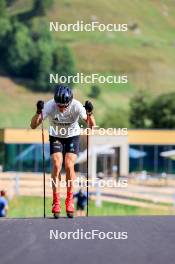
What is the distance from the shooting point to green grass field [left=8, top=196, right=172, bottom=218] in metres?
47.4

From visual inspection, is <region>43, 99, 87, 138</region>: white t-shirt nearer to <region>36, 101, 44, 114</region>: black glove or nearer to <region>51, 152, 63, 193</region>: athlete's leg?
<region>36, 101, 44, 114</region>: black glove

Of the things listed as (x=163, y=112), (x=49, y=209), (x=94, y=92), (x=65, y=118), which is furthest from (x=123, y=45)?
(x=65, y=118)

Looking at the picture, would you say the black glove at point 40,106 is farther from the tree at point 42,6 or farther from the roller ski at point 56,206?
the tree at point 42,6

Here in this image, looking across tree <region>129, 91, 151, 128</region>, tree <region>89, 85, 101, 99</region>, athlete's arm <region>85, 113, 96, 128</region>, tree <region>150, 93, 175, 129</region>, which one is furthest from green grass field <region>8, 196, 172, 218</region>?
tree <region>89, 85, 101, 99</region>

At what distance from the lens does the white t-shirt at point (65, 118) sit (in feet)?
35.1

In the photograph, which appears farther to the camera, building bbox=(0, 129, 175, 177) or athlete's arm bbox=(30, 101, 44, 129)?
building bbox=(0, 129, 175, 177)

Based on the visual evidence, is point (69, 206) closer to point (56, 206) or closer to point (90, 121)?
point (56, 206)

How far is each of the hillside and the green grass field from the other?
3375 inches

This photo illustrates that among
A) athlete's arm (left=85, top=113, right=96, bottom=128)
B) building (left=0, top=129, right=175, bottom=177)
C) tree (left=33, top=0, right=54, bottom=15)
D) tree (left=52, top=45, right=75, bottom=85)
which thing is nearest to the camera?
athlete's arm (left=85, top=113, right=96, bottom=128)

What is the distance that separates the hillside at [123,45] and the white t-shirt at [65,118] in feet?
426

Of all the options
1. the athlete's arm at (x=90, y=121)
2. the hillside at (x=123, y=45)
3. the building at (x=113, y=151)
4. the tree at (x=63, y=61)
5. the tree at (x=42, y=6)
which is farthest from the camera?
the tree at (x=42, y=6)

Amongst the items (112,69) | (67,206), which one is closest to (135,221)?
(67,206)

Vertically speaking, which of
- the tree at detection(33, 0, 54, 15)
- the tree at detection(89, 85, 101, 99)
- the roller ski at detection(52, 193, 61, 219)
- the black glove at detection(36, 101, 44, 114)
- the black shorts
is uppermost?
the tree at detection(33, 0, 54, 15)

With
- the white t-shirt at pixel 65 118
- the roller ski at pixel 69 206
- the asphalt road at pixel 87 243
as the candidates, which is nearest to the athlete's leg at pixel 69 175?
the roller ski at pixel 69 206
